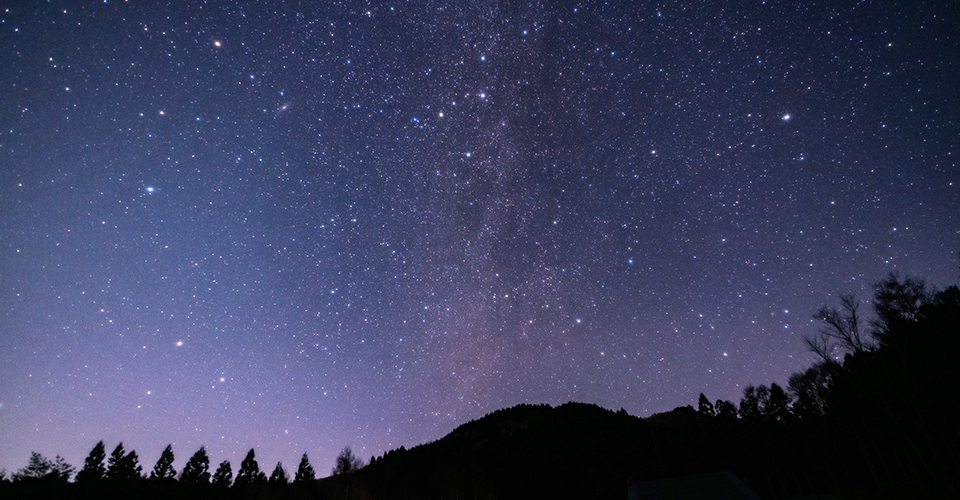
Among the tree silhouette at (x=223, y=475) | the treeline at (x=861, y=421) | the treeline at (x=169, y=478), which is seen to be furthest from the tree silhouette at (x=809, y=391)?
the tree silhouette at (x=223, y=475)

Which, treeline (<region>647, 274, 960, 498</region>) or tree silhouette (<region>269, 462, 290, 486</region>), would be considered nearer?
treeline (<region>647, 274, 960, 498</region>)

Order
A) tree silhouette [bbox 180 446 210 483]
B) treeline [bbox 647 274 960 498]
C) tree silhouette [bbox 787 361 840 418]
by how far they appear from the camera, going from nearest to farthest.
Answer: treeline [bbox 647 274 960 498] → tree silhouette [bbox 787 361 840 418] → tree silhouette [bbox 180 446 210 483]

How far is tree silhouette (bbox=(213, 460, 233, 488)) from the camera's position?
5953cm

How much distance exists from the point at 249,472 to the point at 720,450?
64.9 m

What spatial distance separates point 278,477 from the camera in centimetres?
5878

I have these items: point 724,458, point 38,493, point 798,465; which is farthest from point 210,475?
point 798,465

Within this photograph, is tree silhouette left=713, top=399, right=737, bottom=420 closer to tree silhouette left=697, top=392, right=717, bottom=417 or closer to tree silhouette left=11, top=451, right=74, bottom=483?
tree silhouette left=697, top=392, right=717, bottom=417

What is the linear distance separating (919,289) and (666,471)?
29.1 metres

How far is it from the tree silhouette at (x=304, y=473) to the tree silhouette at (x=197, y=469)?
12297 mm

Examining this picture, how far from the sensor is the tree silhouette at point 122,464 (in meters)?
55.3

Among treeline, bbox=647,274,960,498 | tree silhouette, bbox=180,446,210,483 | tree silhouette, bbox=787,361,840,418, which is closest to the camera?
treeline, bbox=647,274,960,498

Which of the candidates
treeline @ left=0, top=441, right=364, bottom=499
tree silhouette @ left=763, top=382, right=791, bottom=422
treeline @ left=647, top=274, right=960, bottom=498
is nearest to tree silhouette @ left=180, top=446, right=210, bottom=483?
treeline @ left=0, top=441, right=364, bottom=499

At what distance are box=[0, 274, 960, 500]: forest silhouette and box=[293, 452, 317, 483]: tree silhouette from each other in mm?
188

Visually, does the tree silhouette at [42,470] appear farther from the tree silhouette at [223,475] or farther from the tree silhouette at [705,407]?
the tree silhouette at [705,407]
